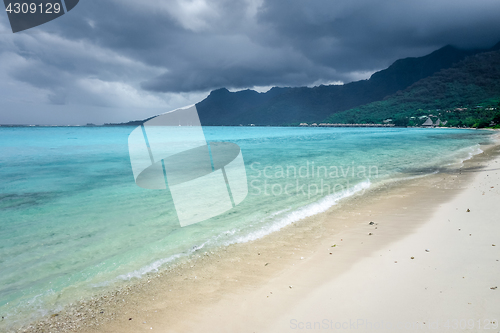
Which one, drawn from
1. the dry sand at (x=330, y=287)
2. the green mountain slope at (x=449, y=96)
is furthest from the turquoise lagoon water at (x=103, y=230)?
the green mountain slope at (x=449, y=96)

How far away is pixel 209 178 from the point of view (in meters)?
15.6

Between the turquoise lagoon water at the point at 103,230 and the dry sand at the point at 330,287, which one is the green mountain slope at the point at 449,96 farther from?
the dry sand at the point at 330,287

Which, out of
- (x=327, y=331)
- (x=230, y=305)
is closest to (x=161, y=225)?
(x=230, y=305)

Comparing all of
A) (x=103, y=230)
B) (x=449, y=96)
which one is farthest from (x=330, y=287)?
(x=449, y=96)

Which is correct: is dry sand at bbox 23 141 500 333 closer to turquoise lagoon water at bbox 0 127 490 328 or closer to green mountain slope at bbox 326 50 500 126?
turquoise lagoon water at bbox 0 127 490 328

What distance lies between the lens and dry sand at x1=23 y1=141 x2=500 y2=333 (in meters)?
3.26

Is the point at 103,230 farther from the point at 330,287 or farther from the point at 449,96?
the point at 449,96

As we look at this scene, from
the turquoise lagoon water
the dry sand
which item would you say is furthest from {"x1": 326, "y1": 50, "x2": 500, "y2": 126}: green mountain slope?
the dry sand

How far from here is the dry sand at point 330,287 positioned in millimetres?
3260

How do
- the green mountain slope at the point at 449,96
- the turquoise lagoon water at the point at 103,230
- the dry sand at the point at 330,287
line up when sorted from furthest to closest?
the green mountain slope at the point at 449,96
the turquoise lagoon water at the point at 103,230
the dry sand at the point at 330,287

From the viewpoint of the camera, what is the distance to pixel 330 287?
3.96 metres

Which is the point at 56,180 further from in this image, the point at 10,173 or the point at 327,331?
the point at 327,331

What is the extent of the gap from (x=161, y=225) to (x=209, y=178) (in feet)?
26.6

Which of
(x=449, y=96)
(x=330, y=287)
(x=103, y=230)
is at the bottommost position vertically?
(x=330, y=287)
